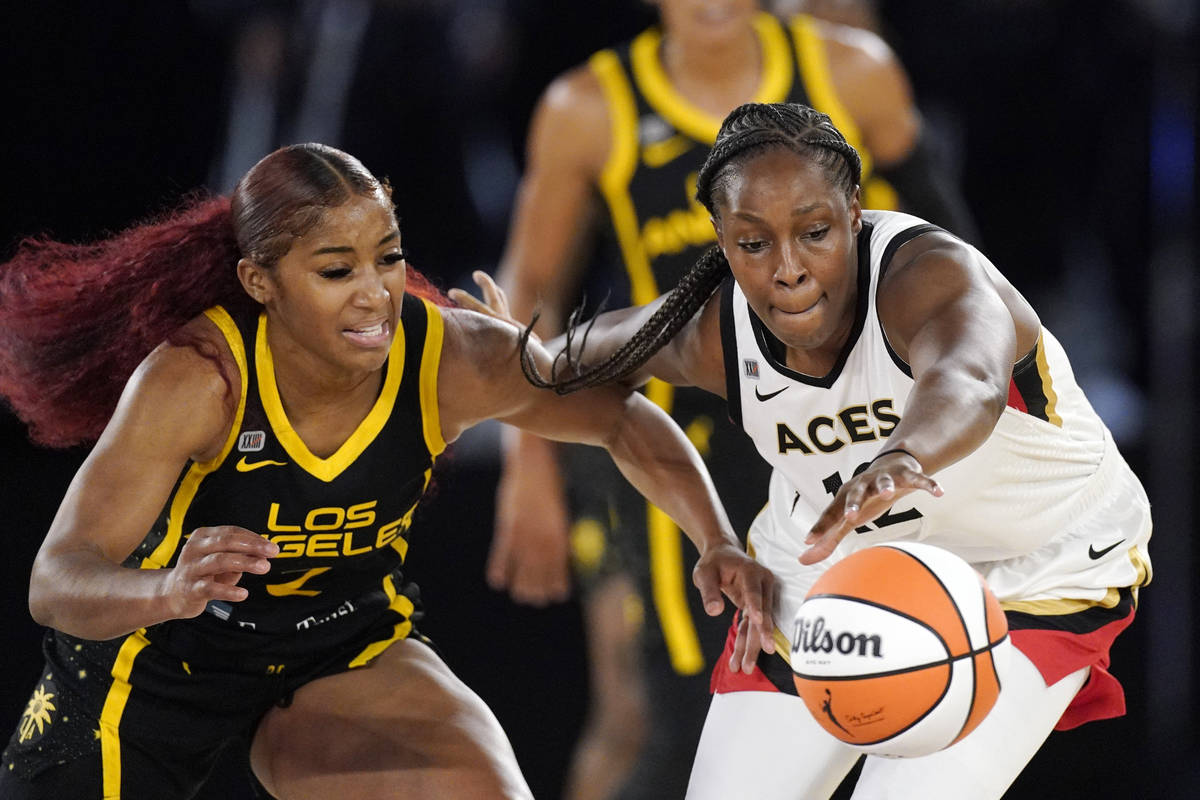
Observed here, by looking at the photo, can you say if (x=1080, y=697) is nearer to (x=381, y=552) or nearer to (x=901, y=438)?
(x=901, y=438)

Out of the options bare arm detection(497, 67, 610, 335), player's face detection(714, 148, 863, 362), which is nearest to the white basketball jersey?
player's face detection(714, 148, 863, 362)

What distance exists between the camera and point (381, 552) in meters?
2.83

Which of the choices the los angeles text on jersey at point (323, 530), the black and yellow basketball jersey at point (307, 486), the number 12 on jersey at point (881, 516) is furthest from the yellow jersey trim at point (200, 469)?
the number 12 on jersey at point (881, 516)

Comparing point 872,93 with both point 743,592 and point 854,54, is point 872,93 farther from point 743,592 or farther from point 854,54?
point 743,592

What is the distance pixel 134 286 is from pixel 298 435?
0.43 metres

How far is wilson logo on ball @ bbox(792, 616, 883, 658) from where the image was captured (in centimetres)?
211

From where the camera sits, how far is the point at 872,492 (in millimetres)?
1881

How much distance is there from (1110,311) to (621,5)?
1.84 metres

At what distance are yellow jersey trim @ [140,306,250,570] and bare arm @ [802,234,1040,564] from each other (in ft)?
3.40

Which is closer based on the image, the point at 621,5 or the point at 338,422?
the point at 338,422

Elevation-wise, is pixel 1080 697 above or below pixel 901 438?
below

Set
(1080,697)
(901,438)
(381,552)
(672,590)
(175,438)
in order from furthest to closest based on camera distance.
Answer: (672,590)
(381,552)
(1080,697)
(175,438)
(901,438)

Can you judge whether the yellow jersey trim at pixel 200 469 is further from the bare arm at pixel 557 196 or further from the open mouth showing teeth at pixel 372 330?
the bare arm at pixel 557 196

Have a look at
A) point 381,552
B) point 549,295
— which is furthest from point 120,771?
point 549,295
